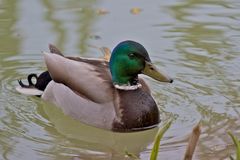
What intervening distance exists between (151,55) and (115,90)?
147 centimetres

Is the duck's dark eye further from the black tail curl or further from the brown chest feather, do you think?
the black tail curl

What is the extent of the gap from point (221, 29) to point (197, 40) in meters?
0.46

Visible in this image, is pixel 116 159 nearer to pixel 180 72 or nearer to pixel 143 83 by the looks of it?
pixel 143 83

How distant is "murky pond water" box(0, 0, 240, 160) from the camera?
6395 millimetres

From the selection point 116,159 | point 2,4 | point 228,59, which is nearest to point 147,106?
point 116,159

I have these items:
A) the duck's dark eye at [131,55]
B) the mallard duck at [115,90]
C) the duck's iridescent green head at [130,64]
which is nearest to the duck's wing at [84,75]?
the mallard duck at [115,90]

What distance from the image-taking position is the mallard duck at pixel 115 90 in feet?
22.2

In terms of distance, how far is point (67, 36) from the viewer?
889cm

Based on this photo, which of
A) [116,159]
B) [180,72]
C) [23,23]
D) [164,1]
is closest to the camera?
[116,159]

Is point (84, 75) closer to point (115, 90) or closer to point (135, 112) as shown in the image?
point (115, 90)

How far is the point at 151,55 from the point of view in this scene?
27.0 feet

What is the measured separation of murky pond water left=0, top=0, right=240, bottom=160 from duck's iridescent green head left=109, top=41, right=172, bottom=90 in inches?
17.7

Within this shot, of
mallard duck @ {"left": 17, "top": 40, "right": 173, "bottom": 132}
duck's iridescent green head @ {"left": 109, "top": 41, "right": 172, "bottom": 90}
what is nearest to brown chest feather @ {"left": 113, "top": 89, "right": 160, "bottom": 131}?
mallard duck @ {"left": 17, "top": 40, "right": 173, "bottom": 132}

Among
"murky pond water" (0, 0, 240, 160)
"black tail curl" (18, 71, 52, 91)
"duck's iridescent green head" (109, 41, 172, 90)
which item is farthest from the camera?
"black tail curl" (18, 71, 52, 91)
